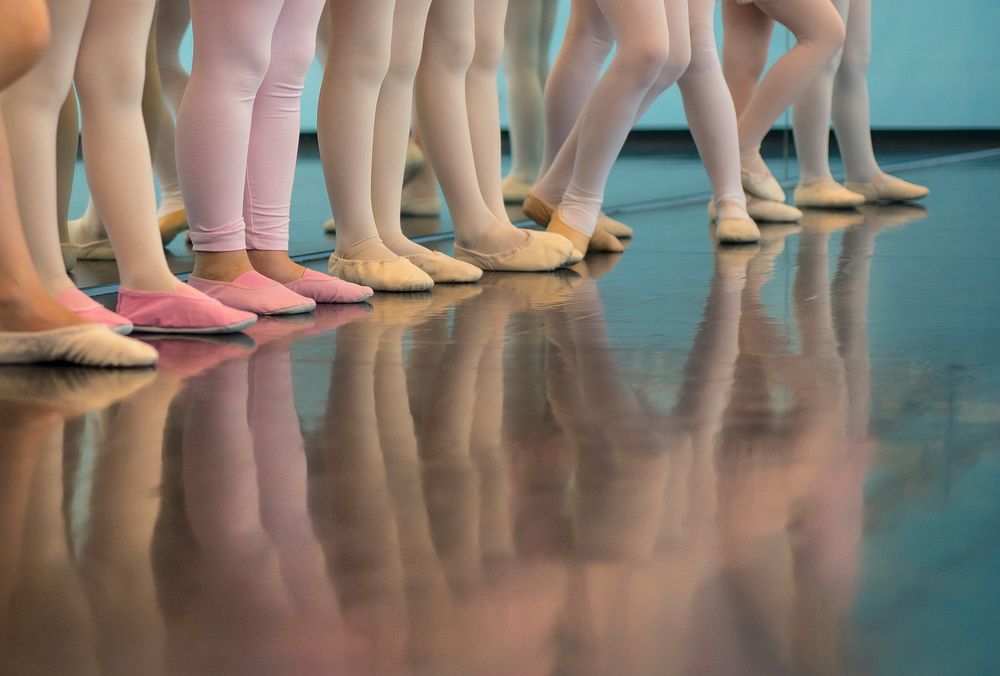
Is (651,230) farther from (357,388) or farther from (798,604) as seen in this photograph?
(798,604)

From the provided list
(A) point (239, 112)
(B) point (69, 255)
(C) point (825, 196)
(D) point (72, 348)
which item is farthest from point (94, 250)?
(C) point (825, 196)

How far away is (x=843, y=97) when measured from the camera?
4.33m

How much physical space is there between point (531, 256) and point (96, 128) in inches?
40.6

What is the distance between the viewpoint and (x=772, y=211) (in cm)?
375

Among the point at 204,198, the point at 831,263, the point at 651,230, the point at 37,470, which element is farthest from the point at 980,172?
the point at 37,470

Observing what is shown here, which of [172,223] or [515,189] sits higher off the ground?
[172,223]

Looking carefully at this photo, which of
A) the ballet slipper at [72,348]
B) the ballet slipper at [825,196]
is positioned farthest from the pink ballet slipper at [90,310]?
the ballet slipper at [825,196]

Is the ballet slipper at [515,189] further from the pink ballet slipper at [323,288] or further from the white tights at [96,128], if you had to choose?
the white tights at [96,128]

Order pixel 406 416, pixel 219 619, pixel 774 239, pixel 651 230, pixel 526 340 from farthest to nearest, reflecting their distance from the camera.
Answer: pixel 651 230 < pixel 774 239 < pixel 526 340 < pixel 406 416 < pixel 219 619

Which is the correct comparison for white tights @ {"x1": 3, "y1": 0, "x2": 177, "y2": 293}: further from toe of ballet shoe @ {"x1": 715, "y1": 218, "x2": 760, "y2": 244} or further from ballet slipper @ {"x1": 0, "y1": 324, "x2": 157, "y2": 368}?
toe of ballet shoe @ {"x1": 715, "y1": 218, "x2": 760, "y2": 244}

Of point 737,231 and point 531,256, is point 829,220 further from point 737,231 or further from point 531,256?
point 531,256

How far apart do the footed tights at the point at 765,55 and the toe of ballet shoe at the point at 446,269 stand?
1.36 meters

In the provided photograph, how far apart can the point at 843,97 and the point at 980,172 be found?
4.71 ft

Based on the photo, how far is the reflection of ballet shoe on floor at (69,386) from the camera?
1.58 m
